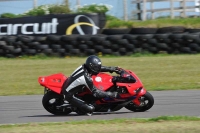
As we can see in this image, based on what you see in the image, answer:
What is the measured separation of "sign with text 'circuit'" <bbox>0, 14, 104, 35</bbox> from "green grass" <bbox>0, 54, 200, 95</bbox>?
1.08m

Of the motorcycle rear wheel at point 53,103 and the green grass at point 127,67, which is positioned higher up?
the motorcycle rear wheel at point 53,103

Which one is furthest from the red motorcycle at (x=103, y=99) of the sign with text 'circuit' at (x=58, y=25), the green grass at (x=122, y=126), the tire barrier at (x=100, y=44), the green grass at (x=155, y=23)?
the green grass at (x=155, y=23)

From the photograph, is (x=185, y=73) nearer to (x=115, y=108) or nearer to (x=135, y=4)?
(x=115, y=108)

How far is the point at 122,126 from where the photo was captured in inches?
265

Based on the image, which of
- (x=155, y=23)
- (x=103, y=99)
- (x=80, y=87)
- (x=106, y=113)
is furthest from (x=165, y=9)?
(x=80, y=87)

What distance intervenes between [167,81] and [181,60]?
3.26 m

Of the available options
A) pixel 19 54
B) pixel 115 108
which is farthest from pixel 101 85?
pixel 19 54

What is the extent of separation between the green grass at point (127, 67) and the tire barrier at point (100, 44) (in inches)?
8.8

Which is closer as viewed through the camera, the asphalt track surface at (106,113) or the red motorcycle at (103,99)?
the asphalt track surface at (106,113)

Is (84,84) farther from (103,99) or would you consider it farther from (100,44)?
→ (100,44)

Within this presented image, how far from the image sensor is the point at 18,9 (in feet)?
65.9

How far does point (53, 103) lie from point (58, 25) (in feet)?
29.5

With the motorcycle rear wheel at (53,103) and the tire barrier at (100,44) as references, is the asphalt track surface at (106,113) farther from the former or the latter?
the tire barrier at (100,44)

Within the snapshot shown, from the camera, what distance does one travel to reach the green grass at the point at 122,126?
251 inches
